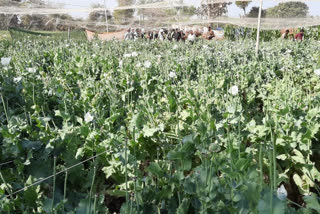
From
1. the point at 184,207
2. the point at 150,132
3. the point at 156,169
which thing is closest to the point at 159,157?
the point at 150,132

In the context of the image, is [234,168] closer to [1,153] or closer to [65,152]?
[65,152]

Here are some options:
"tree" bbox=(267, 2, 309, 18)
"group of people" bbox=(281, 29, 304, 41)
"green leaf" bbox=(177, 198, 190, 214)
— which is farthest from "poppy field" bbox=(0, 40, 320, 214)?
"tree" bbox=(267, 2, 309, 18)

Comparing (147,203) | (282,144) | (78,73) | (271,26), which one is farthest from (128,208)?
(271,26)

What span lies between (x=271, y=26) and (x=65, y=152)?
11633mm

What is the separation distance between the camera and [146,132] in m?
2.15

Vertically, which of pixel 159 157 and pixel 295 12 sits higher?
pixel 295 12

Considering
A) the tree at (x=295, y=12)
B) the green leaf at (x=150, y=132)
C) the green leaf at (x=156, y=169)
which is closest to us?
the green leaf at (x=156, y=169)

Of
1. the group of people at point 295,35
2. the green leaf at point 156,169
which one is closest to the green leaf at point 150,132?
the green leaf at point 156,169

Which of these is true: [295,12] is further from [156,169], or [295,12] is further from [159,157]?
[156,169]

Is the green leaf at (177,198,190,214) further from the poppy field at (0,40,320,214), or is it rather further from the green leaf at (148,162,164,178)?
the green leaf at (148,162,164,178)

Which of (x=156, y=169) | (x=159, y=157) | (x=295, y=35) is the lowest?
(x=159, y=157)

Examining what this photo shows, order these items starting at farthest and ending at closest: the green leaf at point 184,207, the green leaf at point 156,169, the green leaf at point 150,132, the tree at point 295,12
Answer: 1. the tree at point 295,12
2. the green leaf at point 150,132
3. the green leaf at point 156,169
4. the green leaf at point 184,207

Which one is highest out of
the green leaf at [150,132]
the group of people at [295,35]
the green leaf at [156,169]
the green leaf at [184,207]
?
the group of people at [295,35]

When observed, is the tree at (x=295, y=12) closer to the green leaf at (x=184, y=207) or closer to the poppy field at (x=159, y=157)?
the poppy field at (x=159, y=157)
